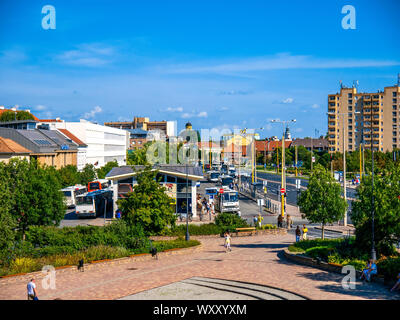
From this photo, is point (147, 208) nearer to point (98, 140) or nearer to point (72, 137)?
point (72, 137)

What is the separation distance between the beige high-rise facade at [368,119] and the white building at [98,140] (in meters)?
60.3

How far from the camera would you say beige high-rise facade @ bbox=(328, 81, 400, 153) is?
428 ft

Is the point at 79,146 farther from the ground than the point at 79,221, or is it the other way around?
the point at 79,146

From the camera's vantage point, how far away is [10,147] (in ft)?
198

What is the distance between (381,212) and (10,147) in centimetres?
4985

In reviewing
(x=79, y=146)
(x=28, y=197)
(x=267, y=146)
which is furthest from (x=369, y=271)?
(x=267, y=146)

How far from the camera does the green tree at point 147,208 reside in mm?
31469

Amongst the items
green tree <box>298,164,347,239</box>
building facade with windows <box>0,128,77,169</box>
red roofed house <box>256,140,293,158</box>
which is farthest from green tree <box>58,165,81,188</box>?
red roofed house <box>256,140,293,158</box>

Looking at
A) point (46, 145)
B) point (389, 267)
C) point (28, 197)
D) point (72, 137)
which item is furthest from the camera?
point (72, 137)

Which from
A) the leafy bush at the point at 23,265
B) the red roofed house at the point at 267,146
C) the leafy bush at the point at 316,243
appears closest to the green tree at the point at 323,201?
the leafy bush at the point at 316,243

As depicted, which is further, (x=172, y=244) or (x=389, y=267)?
(x=172, y=244)

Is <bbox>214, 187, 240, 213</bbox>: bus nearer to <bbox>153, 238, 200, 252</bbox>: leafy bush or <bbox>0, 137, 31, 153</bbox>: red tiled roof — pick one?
<bbox>153, 238, 200, 252</bbox>: leafy bush
